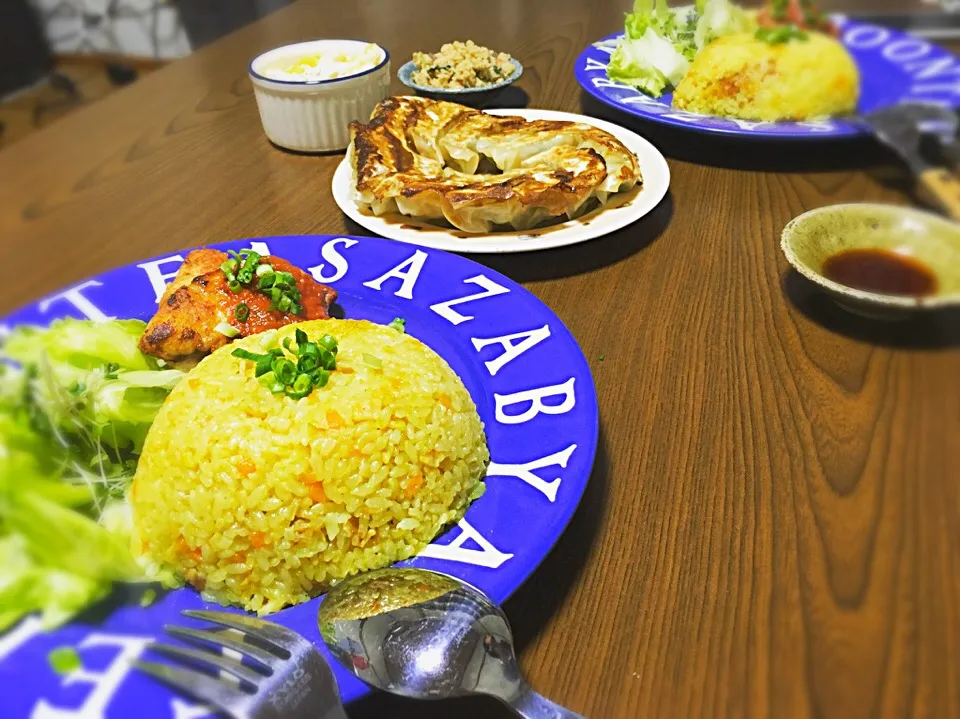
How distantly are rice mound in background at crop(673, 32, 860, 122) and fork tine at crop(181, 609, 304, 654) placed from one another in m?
0.54

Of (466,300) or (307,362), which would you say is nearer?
(307,362)

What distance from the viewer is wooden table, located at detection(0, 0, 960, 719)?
310 mm

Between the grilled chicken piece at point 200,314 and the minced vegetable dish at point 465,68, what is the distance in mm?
954

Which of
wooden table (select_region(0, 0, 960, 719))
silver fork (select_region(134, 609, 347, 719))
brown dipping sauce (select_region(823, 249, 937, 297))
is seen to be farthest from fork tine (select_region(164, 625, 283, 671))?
brown dipping sauce (select_region(823, 249, 937, 297))

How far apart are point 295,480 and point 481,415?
0.84 feet

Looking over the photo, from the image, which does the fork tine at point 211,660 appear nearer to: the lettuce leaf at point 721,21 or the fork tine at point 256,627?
the fork tine at point 256,627

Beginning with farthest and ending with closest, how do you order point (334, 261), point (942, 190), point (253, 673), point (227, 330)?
point (334, 261) → point (227, 330) → point (253, 673) → point (942, 190)

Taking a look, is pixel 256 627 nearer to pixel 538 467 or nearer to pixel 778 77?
pixel 538 467

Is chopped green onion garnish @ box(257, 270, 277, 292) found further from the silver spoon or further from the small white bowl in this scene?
the small white bowl

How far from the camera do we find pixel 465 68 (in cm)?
167

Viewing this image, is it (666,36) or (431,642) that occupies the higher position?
(666,36)

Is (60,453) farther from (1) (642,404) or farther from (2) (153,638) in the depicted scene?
(1) (642,404)

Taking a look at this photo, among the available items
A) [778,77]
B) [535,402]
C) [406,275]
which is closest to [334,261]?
[406,275]

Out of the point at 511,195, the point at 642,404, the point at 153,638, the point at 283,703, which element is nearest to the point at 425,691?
the point at 283,703
